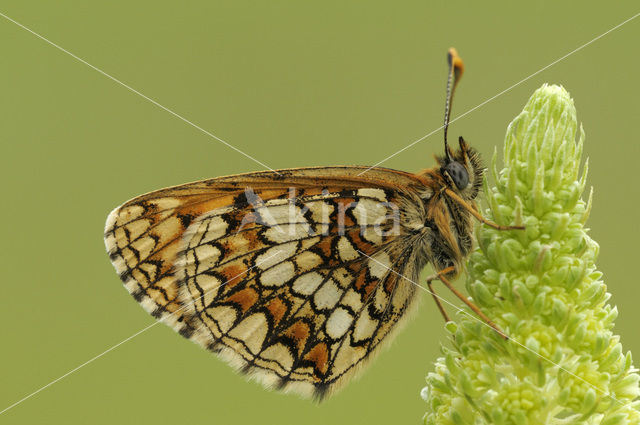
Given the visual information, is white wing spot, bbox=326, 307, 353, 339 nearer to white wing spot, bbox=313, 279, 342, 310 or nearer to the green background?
white wing spot, bbox=313, 279, 342, 310

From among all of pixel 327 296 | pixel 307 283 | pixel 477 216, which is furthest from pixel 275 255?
pixel 477 216

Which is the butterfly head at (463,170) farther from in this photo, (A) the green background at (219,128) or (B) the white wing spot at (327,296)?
(A) the green background at (219,128)

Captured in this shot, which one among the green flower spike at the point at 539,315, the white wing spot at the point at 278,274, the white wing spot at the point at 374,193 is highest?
the white wing spot at the point at 374,193

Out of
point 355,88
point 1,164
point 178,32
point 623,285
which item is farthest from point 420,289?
point 178,32

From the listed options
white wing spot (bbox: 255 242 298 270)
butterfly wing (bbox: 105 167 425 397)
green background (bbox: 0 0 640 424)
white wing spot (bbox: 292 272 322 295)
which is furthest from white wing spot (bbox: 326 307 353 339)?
green background (bbox: 0 0 640 424)

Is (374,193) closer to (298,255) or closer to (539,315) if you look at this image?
(298,255)

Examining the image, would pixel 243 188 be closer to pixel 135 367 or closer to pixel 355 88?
pixel 135 367

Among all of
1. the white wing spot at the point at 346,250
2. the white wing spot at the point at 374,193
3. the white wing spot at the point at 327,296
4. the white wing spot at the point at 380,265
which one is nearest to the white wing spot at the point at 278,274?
the white wing spot at the point at 327,296
